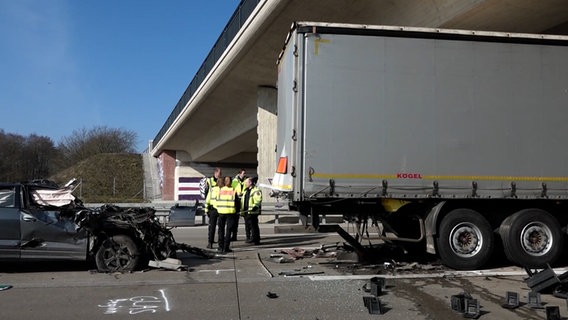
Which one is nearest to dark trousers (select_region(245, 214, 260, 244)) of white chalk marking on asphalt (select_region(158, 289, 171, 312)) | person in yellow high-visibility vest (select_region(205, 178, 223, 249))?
person in yellow high-visibility vest (select_region(205, 178, 223, 249))

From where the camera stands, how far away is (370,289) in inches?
268

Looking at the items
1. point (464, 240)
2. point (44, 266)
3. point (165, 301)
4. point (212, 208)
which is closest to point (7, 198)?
point (44, 266)

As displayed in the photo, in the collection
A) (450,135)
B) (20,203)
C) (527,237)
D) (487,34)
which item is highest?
(487,34)

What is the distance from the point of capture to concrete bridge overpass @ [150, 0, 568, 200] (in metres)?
12.4

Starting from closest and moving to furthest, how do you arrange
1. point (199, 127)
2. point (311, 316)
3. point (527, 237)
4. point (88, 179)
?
point (311, 316) < point (527, 237) < point (199, 127) < point (88, 179)

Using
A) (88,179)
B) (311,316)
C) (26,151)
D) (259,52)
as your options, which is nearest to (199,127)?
(259,52)

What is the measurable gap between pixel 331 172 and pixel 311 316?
9.31 feet

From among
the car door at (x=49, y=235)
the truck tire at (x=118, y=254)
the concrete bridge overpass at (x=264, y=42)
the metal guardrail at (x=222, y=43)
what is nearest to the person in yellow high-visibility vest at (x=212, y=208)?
the truck tire at (x=118, y=254)

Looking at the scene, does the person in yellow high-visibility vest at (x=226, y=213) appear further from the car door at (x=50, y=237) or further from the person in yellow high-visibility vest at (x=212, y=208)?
the car door at (x=50, y=237)

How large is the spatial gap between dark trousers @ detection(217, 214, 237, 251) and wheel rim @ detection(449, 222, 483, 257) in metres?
4.54

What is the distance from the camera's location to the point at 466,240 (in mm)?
8477

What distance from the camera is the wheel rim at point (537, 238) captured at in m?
8.54

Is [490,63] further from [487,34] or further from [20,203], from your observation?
[20,203]

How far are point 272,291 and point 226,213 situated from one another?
4.12 m
